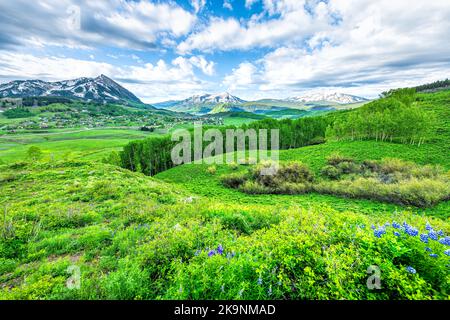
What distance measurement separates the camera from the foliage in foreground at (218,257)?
3324mm

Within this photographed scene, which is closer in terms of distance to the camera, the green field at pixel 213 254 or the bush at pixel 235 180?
the green field at pixel 213 254

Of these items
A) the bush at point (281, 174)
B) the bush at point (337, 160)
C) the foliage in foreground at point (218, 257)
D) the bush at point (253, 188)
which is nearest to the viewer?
the foliage in foreground at point (218, 257)

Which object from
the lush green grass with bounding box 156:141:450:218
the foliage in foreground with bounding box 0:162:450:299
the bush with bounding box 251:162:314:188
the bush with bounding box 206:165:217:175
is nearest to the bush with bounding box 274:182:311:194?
the bush with bounding box 251:162:314:188

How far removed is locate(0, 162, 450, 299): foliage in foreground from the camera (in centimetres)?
332

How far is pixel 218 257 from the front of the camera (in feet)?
13.2

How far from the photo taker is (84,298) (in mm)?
3768

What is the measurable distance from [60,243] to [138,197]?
5.01 meters

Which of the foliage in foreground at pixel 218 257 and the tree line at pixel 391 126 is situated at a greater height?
the tree line at pixel 391 126

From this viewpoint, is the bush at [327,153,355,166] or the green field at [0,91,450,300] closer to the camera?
the green field at [0,91,450,300]

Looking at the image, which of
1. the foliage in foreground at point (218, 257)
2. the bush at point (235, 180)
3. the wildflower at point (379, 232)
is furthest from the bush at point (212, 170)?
the wildflower at point (379, 232)

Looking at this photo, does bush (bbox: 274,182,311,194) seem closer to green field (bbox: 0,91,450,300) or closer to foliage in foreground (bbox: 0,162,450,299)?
foliage in foreground (bbox: 0,162,450,299)

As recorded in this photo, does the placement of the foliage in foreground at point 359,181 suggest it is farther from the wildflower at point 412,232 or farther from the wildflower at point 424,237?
the wildflower at point 412,232
